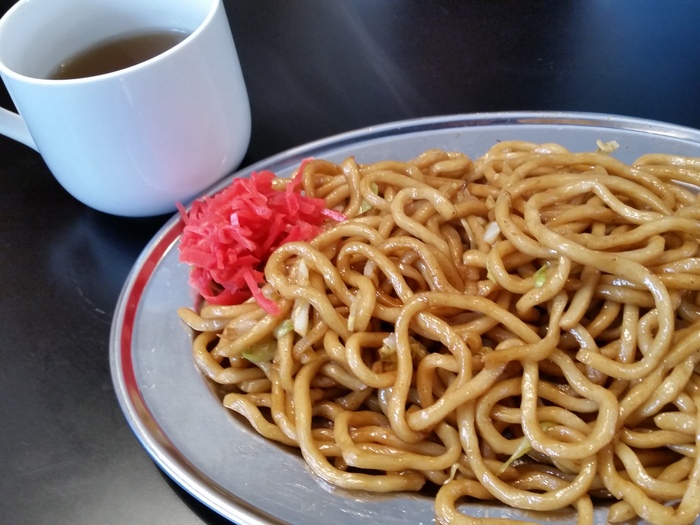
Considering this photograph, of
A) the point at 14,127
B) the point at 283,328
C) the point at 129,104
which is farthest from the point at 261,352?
the point at 14,127

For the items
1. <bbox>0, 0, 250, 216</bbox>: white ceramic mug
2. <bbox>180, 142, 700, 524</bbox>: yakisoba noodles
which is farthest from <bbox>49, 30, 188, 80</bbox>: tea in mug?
<bbox>180, 142, 700, 524</bbox>: yakisoba noodles

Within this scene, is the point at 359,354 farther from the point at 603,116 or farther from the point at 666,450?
the point at 603,116

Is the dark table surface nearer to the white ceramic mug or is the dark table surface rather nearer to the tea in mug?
the white ceramic mug

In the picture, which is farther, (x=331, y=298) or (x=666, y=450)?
(x=331, y=298)

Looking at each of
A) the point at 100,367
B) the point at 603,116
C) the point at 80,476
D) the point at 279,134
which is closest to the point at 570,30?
Answer: the point at 603,116

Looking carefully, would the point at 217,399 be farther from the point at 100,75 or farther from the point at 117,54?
the point at 117,54

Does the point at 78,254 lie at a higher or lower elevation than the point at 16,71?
lower
